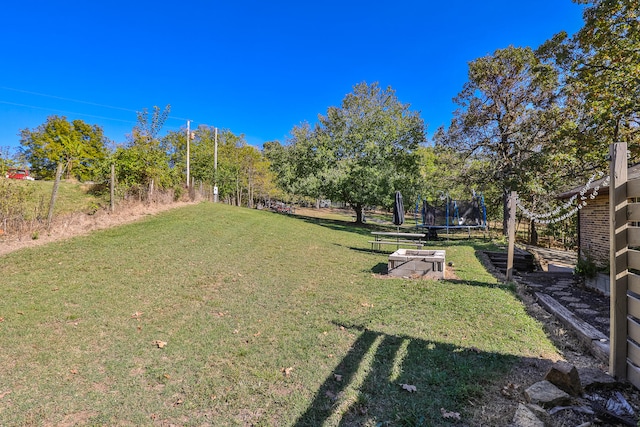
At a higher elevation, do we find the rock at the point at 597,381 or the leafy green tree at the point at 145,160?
the leafy green tree at the point at 145,160

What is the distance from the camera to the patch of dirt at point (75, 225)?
22.7 ft

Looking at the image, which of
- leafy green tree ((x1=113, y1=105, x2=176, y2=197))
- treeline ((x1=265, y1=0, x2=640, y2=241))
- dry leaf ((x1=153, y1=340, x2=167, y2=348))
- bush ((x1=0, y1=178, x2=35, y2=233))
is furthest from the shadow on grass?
leafy green tree ((x1=113, y1=105, x2=176, y2=197))

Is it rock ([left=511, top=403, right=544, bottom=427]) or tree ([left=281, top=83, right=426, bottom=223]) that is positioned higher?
tree ([left=281, top=83, right=426, bottom=223])

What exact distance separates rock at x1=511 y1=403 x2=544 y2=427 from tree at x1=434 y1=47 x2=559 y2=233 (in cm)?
1457

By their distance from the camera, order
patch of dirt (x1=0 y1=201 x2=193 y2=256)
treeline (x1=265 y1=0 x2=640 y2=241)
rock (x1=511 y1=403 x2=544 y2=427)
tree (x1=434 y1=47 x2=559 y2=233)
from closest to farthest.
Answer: rock (x1=511 y1=403 x2=544 y2=427), patch of dirt (x1=0 y1=201 x2=193 y2=256), treeline (x1=265 y1=0 x2=640 y2=241), tree (x1=434 y1=47 x2=559 y2=233)

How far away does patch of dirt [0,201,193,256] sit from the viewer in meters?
6.92

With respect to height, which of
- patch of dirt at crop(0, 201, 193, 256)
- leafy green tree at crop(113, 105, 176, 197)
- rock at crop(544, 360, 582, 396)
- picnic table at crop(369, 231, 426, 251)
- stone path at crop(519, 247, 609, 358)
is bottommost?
stone path at crop(519, 247, 609, 358)

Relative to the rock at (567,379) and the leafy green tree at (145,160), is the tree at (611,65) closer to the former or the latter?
the rock at (567,379)

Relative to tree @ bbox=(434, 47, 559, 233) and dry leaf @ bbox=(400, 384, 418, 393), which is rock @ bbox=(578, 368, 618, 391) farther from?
tree @ bbox=(434, 47, 559, 233)

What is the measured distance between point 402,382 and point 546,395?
111cm

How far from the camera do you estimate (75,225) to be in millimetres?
8609


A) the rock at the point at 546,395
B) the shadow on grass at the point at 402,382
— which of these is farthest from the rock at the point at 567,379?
the shadow on grass at the point at 402,382

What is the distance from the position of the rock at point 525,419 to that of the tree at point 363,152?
17.3 meters

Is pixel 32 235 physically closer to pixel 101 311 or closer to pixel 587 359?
pixel 101 311
